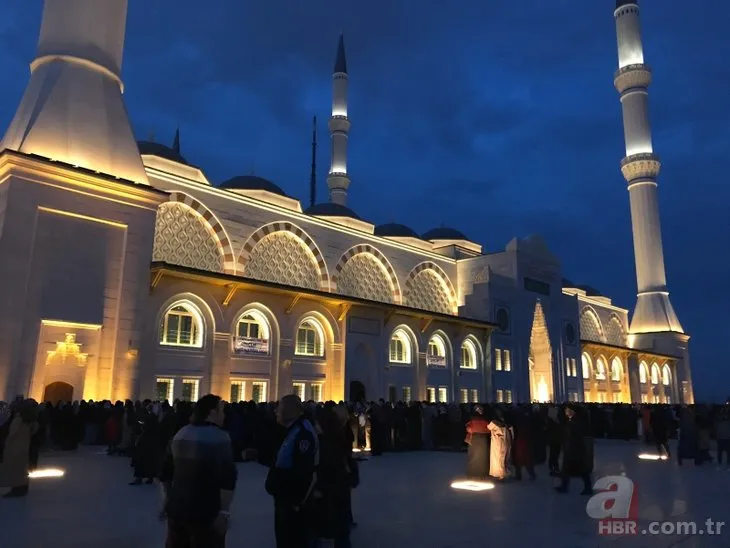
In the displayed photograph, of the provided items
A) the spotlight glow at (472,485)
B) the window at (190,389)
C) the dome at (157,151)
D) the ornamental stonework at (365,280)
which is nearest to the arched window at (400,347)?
the ornamental stonework at (365,280)

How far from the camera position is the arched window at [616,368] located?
31.8m

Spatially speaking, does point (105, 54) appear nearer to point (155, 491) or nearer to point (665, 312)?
point (155, 491)

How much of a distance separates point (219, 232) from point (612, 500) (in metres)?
12.8

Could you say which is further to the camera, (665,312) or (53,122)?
(665,312)

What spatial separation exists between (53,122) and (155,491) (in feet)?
32.4

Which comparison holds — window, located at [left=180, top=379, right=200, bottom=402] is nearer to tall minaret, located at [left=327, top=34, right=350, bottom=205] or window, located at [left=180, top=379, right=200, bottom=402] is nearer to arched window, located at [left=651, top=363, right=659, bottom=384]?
tall minaret, located at [left=327, top=34, right=350, bottom=205]

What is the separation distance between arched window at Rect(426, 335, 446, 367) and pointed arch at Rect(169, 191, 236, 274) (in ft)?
28.5

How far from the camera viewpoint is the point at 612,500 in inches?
252

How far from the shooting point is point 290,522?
3.21 meters

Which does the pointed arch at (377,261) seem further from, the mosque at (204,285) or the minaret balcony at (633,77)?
the minaret balcony at (633,77)

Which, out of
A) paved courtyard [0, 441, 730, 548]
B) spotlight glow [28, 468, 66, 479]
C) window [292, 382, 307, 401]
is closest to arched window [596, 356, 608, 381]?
window [292, 382, 307, 401]

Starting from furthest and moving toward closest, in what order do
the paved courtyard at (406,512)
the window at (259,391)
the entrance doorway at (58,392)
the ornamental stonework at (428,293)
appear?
the ornamental stonework at (428,293) < the window at (259,391) < the entrance doorway at (58,392) < the paved courtyard at (406,512)

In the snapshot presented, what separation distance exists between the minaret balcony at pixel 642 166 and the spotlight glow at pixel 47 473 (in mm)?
32776

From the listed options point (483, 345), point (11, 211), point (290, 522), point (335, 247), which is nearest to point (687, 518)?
point (290, 522)
